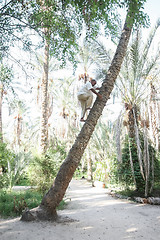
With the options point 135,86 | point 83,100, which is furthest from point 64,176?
point 135,86

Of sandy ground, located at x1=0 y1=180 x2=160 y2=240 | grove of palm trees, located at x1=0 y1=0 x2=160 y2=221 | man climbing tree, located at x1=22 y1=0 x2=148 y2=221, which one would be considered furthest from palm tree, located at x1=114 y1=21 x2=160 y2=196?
man climbing tree, located at x1=22 y1=0 x2=148 y2=221

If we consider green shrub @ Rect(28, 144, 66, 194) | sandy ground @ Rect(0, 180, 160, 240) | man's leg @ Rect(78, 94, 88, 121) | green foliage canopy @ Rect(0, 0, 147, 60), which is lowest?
sandy ground @ Rect(0, 180, 160, 240)

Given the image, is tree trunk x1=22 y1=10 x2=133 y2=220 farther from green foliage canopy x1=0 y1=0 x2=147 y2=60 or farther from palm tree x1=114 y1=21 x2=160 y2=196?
palm tree x1=114 y1=21 x2=160 y2=196

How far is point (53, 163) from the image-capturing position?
984cm

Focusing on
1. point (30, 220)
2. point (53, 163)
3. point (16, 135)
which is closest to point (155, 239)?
point (30, 220)

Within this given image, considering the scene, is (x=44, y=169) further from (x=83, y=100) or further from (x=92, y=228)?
(x=92, y=228)

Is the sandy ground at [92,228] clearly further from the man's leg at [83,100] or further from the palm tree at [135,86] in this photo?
the palm tree at [135,86]

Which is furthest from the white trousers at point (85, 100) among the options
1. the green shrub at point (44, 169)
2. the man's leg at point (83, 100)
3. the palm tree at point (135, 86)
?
the green shrub at point (44, 169)

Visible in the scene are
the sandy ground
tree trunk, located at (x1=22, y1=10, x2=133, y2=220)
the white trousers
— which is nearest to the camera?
the sandy ground

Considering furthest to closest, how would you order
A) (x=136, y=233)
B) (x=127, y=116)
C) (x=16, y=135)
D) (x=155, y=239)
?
1. (x=16, y=135)
2. (x=127, y=116)
3. (x=136, y=233)
4. (x=155, y=239)

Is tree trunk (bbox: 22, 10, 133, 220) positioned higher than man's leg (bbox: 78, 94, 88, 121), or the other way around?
man's leg (bbox: 78, 94, 88, 121)

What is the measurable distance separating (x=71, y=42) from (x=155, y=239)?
17.6ft

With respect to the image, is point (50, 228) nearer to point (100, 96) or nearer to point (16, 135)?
point (100, 96)

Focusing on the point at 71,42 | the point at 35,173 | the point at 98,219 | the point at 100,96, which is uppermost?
the point at 71,42
